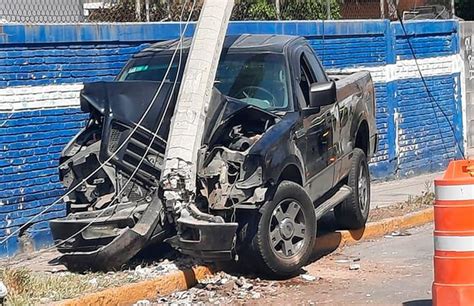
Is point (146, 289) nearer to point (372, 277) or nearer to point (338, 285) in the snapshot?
point (338, 285)

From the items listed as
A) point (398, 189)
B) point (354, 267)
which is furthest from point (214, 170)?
point (398, 189)

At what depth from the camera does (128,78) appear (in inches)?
405

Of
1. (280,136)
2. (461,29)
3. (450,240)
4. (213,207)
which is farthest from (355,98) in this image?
(461,29)

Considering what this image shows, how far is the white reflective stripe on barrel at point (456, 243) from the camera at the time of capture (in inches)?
297

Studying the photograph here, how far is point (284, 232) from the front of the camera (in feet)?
30.1

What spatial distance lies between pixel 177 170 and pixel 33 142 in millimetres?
2595

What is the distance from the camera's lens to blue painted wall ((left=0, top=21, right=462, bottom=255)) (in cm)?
1032

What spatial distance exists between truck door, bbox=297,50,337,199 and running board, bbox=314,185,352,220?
133 mm

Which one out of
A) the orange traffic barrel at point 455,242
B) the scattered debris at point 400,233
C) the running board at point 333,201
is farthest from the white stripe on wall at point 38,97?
the orange traffic barrel at point 455,242

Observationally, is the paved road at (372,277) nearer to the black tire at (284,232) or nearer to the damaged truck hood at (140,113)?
the black tire at (284,232)

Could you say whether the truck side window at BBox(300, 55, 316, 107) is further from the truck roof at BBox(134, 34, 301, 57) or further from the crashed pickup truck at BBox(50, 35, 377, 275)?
Result: the truck roof at BBox(134, 34, 301, 57)

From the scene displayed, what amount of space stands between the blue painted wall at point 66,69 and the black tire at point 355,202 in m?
2.59

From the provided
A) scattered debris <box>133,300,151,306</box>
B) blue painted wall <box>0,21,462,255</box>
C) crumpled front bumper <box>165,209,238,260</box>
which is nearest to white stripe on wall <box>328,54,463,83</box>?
blue painted wall <box>0,21,462,255</box>

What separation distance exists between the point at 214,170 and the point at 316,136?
5.42 ft
